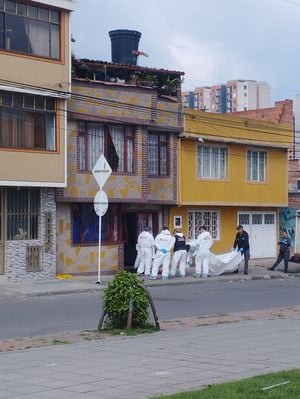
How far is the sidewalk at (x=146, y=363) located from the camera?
9164 mm

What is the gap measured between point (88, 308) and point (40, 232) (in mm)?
7897

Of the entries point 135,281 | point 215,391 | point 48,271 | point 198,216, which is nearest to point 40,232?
point 48,271

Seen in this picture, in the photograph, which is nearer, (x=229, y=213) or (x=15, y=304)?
(x=15, y=304)

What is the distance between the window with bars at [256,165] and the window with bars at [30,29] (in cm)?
1195

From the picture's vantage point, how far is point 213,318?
1673cm

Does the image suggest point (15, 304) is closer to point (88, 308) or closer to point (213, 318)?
point (88, 308)

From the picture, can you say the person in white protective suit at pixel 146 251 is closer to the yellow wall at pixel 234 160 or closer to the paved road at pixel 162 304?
the paved road at pixel 162 304

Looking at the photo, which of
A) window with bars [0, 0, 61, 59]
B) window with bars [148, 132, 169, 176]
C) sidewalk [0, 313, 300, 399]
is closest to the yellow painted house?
window with bars [148, 132, 169, 176]

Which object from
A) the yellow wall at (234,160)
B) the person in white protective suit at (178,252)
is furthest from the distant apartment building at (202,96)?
the person in white protective suit at (178,252)

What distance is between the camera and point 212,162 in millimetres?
33812

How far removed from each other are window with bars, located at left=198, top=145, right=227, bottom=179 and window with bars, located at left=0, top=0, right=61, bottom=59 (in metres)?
8.79

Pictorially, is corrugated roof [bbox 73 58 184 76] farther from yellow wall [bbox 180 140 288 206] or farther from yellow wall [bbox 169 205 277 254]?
yellow wall [bbox 169 205 277 254]

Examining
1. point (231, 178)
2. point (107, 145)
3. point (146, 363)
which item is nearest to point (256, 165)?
point (231, 178)

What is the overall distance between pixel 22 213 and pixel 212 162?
10.2 m
